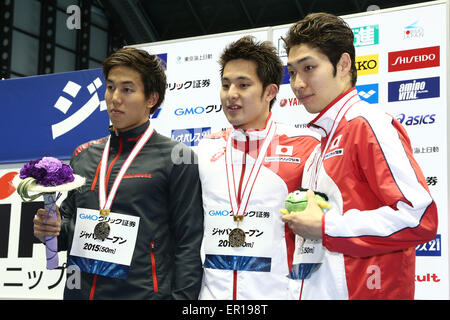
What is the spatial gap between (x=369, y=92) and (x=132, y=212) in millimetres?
2510

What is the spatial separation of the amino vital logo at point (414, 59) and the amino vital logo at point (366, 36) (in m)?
0.18

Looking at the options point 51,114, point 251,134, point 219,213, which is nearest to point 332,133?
point 251,134

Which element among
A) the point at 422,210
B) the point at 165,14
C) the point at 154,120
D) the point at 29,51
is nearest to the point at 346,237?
the point at 422,210

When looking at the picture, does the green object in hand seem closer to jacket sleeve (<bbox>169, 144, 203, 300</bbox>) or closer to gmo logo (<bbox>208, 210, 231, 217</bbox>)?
gmo logo (<bbox>208, 210, 231, 217</bbox>)

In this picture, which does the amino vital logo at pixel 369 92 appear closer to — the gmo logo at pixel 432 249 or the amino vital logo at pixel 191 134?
the gmo logo at pixel 432 249

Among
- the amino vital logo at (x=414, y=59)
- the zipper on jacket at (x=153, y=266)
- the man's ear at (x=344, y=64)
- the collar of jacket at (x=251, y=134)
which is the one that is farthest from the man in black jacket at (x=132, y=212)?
the amino vital logo at (x=414, y=59)

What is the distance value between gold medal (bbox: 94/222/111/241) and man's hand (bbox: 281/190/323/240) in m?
0.98

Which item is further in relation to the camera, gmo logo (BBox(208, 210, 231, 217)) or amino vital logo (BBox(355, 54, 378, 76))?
amino vital logo (BBox(355, 54, 378, 76))

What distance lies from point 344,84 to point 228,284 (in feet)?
3.33

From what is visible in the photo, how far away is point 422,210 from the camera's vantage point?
194 centimetres

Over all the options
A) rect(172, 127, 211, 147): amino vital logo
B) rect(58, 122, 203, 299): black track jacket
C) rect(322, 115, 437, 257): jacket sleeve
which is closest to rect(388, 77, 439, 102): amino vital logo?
rect(172, 127, 211, 147): amino vital logo

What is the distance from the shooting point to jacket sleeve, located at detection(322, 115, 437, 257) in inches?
76.6

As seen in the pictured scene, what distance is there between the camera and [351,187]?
2.15 metres

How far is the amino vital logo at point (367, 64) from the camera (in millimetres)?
4492
